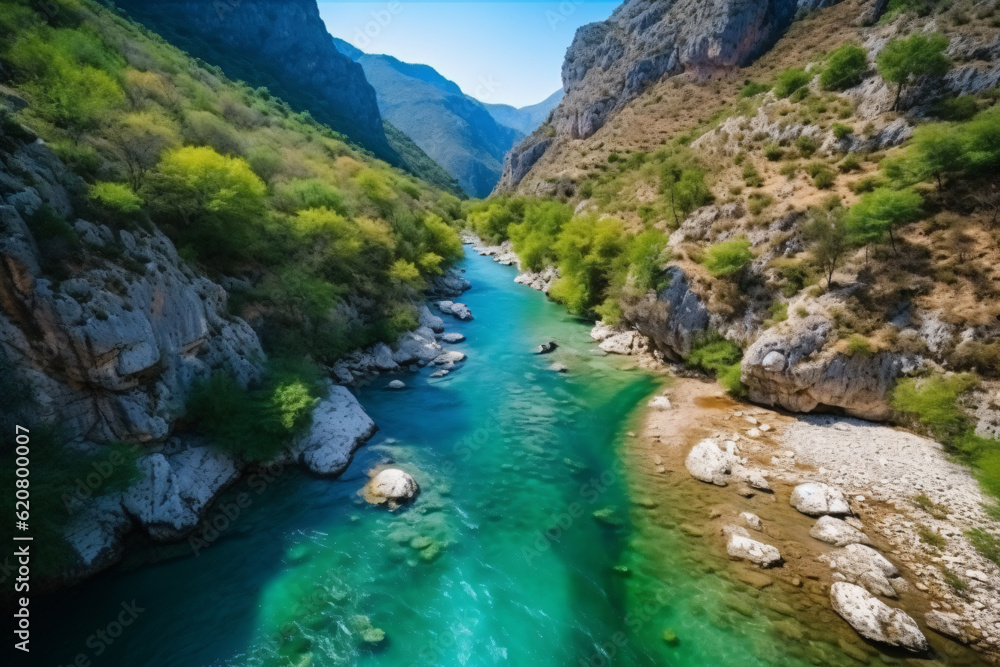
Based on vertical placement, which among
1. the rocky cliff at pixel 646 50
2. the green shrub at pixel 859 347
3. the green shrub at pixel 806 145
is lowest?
the green shrub at pixel 859 347

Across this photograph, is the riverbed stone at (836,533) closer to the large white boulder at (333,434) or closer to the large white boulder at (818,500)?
the large white boulder at (818,500)

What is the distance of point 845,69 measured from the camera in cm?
2756

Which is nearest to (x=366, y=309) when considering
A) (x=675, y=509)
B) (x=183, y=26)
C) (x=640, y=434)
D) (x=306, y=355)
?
(x=306, y=355)

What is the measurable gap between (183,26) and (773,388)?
12477cm

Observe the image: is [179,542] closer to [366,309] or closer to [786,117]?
[366,309]

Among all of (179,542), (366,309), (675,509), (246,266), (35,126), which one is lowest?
(179,542)

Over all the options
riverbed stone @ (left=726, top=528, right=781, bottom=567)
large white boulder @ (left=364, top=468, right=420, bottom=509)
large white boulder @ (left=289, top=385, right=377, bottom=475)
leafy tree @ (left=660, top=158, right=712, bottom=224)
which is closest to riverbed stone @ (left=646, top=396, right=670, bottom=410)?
riverbed stone @ (left=726, top=528, right=781, bottom=567)

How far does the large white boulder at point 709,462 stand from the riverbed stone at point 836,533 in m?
2.87

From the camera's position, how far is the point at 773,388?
1850 centimetres

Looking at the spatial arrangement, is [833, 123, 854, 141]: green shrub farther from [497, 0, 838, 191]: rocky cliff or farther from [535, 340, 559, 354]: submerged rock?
[497, 0, 838, 191]: rocky cliff

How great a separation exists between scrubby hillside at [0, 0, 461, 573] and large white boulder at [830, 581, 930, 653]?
16925mm

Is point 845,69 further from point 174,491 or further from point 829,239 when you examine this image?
point 174,491

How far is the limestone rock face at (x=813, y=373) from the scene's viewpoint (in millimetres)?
16219

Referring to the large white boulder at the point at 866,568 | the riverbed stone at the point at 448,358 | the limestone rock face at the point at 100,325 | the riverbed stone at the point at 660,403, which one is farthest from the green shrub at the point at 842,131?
the limestone rock face at the point at 100,325
